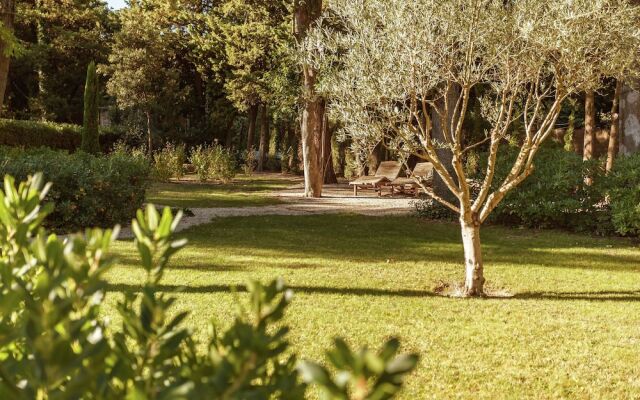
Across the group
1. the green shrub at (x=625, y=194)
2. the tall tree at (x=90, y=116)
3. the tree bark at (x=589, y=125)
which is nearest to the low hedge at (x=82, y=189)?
the green shrub at (x=625, y=194)

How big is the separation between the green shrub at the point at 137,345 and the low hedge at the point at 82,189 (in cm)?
1077

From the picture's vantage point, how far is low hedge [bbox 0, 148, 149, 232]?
37.4 ft

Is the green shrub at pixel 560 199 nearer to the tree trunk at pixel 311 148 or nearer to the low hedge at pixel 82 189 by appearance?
the tree trunk at pixel 311 148

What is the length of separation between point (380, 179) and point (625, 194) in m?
10.3

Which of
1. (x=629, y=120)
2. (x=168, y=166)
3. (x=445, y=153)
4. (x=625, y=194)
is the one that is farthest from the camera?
(x=168, y=166)

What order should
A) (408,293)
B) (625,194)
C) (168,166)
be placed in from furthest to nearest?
(168,166), (625,194), (408,293)

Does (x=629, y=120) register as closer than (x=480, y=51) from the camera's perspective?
No

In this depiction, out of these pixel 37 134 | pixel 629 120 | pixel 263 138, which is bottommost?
pixel 629 120

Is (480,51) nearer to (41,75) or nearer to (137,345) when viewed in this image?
(137,345)

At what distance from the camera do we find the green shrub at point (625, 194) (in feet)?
37.9

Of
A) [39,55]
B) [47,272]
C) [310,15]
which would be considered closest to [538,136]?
[47,272]

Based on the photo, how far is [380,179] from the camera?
21328 millimetres

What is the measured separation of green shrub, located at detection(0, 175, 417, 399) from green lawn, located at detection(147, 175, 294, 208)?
51.0 feet

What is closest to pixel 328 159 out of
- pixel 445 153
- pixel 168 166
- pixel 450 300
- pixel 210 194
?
pixel 168 166
